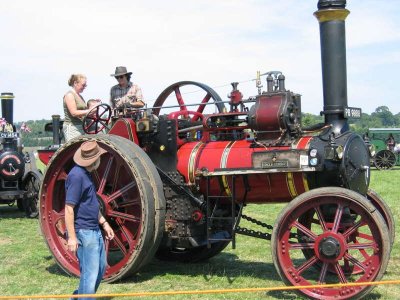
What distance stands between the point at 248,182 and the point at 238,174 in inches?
6.6

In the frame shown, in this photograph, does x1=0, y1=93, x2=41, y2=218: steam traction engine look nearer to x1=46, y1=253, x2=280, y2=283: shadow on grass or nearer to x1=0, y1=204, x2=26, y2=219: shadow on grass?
x1=0, y1=204, x2=26, y2=219: shadow on grass

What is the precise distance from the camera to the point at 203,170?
5.55 metres

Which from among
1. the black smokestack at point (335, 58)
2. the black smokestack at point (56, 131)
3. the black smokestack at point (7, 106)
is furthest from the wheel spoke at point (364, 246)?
the black smokestack at point (7, 106)

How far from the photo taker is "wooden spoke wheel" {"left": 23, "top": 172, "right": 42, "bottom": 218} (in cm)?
1126

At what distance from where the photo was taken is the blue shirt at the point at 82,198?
167 inches

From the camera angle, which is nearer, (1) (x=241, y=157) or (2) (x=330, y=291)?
(2) (x=330, y=291)

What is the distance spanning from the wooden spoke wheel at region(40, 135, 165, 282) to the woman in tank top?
620 millimetres

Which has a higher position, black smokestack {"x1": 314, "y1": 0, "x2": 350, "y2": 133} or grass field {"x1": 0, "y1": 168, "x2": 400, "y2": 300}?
black smokestack {"x1": 314, "y1": 0, "x2": 350, "y2": 133}

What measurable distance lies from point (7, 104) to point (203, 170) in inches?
371

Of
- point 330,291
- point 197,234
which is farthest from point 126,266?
point 330,291

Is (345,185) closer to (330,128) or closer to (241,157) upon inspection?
(330,128)

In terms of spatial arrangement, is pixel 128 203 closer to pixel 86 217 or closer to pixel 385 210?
pixel 86 217

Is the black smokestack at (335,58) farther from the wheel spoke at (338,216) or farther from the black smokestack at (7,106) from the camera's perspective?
the black smokestack at (7,106)

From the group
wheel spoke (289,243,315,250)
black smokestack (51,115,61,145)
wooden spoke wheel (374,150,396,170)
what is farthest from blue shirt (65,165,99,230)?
wooden spoke wheel (374,150,396,170)
